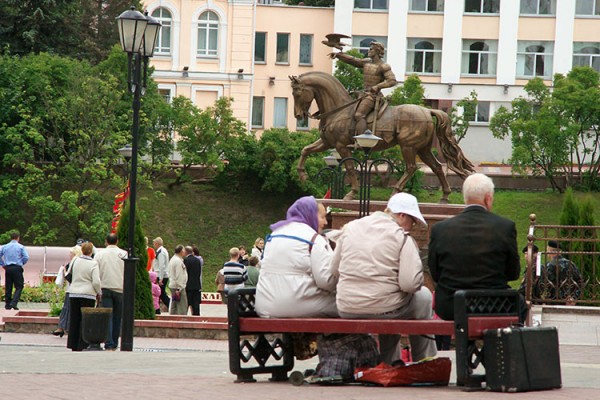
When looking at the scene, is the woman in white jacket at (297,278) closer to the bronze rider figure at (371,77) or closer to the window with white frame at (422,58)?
the bronze rider figure at (371,77)

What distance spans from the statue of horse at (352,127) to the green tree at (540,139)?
29900 millimetres

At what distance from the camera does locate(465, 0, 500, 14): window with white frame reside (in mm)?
67688

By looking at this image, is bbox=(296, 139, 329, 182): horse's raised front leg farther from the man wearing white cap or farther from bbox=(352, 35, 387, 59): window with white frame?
bbox=(352, 35, 387, 59): window with white frame

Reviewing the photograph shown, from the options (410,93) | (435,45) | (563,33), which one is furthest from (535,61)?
(410,93)

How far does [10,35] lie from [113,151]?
32.6ft

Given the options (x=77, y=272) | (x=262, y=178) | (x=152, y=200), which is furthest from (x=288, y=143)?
(x=77, y=272)

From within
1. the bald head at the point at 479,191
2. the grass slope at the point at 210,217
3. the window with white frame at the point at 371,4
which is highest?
the window with white frame at the point at 371,4

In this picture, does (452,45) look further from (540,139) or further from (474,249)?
(474,249)

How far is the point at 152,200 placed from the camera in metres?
56.2

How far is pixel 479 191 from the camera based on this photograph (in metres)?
10.6

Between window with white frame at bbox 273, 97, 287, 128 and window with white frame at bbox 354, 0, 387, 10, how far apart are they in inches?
241

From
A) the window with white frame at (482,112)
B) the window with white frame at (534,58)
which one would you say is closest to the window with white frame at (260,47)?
the window with white frame at (482,112)

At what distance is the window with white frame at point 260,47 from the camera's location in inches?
2731

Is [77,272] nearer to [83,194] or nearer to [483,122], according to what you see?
[83,194]
